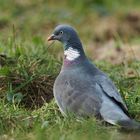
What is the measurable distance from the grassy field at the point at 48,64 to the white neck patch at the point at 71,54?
0.44 meters

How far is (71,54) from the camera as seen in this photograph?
6926 mm

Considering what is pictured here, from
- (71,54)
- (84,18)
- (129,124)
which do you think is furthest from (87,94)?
(84,18)

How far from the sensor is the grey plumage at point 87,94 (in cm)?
618

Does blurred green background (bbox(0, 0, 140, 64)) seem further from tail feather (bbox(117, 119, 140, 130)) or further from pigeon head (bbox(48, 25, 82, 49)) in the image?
tail feather (bbox(117, 119, 140, 130))

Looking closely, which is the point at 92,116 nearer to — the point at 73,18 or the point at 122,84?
the point at 122,84

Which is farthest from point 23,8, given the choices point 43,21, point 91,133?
point 91,133

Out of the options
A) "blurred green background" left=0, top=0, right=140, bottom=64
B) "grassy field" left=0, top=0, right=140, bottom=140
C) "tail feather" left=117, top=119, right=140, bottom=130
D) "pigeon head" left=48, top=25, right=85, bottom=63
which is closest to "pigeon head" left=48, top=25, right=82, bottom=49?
"pigeon head" left=48, top=25, right=85, bottom=63

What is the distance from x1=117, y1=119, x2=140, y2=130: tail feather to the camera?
6.02 metres

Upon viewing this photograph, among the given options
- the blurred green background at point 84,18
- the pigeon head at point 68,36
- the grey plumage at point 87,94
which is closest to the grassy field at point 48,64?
the blurred green background at point 84,18

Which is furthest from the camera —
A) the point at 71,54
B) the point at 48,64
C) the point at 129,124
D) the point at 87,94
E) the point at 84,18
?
the point at 84,18

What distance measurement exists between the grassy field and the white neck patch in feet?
1.43

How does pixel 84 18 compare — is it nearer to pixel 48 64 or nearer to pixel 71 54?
pixel 48 64

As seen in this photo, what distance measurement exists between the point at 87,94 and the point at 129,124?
511 millimetres

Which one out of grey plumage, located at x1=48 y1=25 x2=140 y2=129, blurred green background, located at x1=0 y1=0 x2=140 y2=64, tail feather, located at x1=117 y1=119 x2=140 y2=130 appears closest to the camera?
tail feather, located at x1=117 y1=119 x2=140 y2=130
